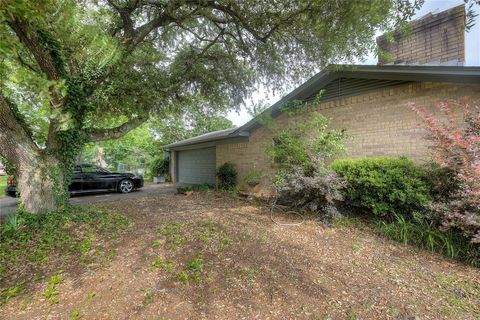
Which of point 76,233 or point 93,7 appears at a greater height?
point 93,7

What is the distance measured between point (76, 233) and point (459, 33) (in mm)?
10306

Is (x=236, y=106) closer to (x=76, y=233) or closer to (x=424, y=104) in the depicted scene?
(x=424, y=104)

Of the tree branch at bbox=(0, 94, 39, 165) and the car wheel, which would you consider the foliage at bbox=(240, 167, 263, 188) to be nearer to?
the car wheel

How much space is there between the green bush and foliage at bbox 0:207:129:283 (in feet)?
17.6

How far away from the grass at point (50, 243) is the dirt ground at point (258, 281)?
0.86 feet

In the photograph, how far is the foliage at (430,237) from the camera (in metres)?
3.77

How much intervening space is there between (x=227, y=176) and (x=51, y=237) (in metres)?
6.84

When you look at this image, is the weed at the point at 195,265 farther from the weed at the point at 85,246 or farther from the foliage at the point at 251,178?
the foliage at the point at 251,178

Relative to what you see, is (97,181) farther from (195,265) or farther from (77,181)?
(195,265)

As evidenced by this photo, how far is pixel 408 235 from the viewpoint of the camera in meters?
4.43

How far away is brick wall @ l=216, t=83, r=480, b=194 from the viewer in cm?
551

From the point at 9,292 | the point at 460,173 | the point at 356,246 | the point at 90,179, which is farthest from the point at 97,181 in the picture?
the point at 460,173

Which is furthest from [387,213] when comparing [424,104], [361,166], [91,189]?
[91,189]

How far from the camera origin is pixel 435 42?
21.1 feet
